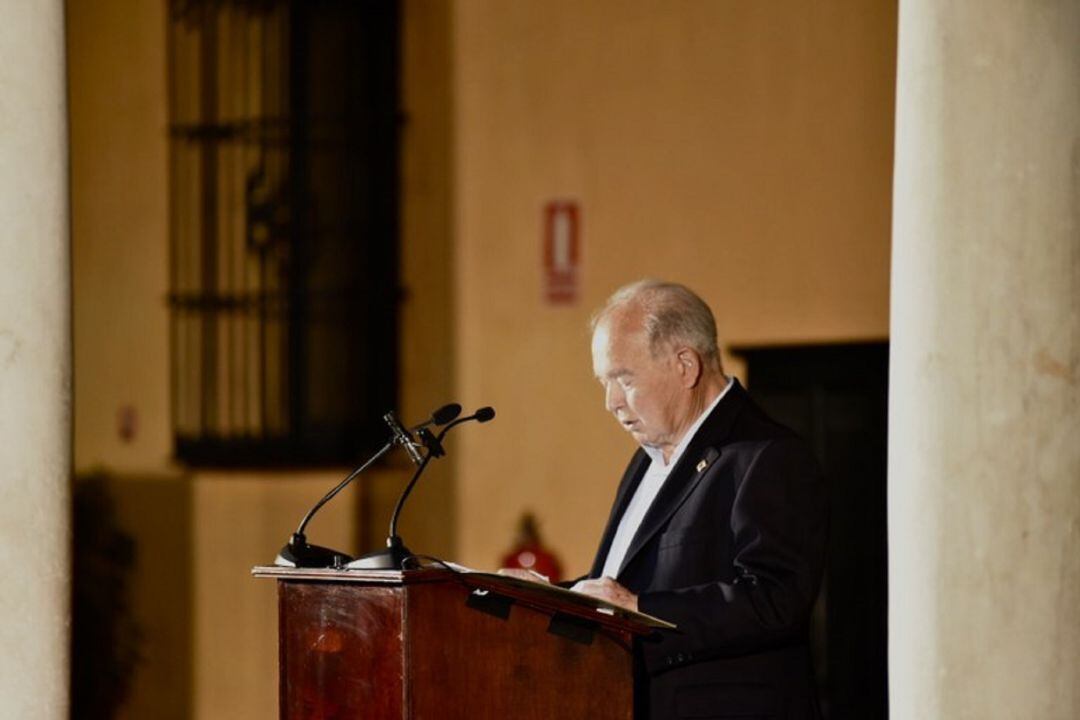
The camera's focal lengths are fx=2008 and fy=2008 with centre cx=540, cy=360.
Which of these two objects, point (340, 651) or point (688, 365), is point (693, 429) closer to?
point (688, 365)

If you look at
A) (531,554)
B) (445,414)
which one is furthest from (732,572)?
(531,554)

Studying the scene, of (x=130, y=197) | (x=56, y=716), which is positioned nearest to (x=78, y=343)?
(x=130, y=197)

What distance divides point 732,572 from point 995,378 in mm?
583

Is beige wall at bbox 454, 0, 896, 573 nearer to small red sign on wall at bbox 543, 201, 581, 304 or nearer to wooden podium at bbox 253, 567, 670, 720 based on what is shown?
small red sign on wall at bbox 543, 201, 581, 304

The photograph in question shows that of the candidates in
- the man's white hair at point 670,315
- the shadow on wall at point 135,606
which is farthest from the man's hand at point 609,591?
the shadow on wall at point 135,606

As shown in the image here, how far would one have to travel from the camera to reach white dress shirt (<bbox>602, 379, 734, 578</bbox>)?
12.4ft

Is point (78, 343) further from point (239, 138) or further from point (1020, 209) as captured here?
point (1020, 209)

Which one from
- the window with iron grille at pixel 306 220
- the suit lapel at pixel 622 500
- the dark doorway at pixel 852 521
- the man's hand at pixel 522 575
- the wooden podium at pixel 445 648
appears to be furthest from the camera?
the window with iron grille at pixel 306 220

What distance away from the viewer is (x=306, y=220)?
325 inches

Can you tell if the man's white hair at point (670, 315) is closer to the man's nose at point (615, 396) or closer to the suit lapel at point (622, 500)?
the man's nose at point (615, 396)

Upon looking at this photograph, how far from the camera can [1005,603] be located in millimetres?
3406

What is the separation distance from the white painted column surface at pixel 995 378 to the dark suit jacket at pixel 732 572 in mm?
192

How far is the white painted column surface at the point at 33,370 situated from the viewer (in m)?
4.15

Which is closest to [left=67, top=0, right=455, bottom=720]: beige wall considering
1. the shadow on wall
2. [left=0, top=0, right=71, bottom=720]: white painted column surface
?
the shadow on wall
